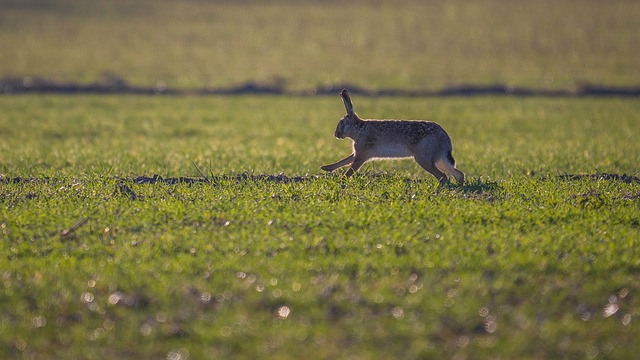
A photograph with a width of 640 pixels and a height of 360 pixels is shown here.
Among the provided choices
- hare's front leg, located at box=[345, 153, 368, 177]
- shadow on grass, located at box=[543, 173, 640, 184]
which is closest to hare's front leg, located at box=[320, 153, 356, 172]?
hare's front leg, located at box=[345, 153, 368, 177]

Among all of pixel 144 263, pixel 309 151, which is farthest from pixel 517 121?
pixel 144 263

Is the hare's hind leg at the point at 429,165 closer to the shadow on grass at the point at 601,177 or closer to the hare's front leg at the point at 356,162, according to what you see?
the hare's front leg at the point at 356,162

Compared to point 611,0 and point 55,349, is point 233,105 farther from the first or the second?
point 611,0

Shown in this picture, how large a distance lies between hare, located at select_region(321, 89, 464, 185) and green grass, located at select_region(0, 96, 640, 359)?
356 mm

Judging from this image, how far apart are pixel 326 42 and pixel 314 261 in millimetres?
47908

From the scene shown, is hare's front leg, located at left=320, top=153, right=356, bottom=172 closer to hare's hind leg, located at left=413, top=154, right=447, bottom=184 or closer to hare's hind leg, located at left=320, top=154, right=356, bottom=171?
hare's hind leg, located at left=320, top=154, right=356, bottom=171

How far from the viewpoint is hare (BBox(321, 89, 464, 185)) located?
1252 cm

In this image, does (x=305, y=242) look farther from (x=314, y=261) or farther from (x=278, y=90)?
(x=278, y=90)

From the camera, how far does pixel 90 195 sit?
37.9ft

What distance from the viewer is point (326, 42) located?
55344mm

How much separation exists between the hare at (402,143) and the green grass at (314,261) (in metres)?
0.36

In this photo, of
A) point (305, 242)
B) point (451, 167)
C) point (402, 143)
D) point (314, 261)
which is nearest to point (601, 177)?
point (451, 167)

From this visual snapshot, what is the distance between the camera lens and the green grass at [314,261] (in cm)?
674

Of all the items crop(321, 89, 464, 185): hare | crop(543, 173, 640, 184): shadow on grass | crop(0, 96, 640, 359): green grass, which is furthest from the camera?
crop(543, 173, 640, 184): shadow on grass
